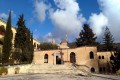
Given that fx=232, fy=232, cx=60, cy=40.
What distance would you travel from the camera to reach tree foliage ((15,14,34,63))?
5328 cm

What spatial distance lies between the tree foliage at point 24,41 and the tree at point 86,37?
1822 cm

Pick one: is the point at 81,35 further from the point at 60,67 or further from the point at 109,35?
the point at 60,67

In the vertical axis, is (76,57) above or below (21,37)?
below

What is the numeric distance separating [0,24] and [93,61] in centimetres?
2556

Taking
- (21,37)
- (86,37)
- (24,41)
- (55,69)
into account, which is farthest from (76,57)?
(86,37)

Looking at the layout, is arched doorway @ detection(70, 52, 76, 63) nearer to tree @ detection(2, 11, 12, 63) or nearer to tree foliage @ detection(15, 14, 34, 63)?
Result: tree foliage @ detection(15, 14, 34, 63)

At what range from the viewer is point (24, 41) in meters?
57.9

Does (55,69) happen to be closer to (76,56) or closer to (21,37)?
(76,56)

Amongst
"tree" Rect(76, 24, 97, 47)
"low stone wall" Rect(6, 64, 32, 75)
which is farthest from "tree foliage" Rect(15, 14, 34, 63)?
"tree" Rect(76, 24, 97, 47)

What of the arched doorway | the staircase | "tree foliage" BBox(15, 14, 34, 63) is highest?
"tree foliage" BBox(15, 14, 34, 63)

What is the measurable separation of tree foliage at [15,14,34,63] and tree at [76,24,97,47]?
1822 centimetres

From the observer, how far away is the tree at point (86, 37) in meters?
73.3

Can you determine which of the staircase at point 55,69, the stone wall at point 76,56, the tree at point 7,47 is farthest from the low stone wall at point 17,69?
the stone wall at point 76,56

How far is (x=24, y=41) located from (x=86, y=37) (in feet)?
79.0
